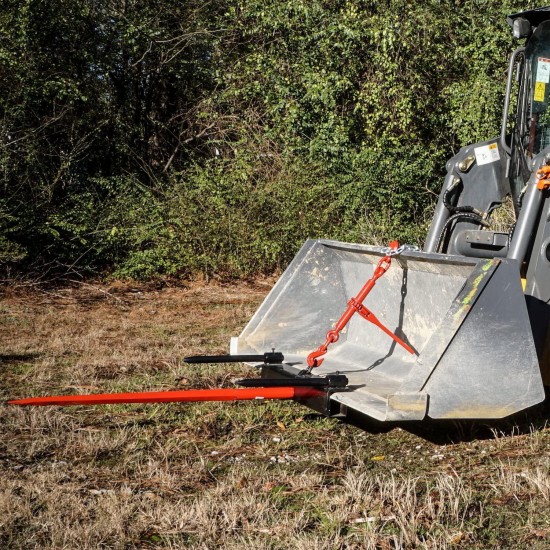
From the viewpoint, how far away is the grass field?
10.7ft

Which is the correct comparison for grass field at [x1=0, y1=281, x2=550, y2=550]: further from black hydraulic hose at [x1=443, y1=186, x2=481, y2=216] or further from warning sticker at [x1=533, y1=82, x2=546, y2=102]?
warning sticker at [x1=533, y1=82, x2=546, y2=102]

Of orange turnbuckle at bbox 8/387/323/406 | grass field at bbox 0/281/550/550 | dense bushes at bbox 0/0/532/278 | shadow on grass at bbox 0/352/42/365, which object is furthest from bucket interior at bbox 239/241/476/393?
dense bushes at bbox 0/0/532/278

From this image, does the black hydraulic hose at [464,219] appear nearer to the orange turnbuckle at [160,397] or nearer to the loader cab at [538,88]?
the loader cab at [538,88]

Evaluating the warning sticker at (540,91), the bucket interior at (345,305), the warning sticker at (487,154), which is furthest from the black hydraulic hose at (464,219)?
the warning sticker at (540,91)

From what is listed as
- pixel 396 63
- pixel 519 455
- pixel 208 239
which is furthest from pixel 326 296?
pixel 396 63

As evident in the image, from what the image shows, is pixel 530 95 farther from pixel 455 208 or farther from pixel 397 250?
pixel 397 250

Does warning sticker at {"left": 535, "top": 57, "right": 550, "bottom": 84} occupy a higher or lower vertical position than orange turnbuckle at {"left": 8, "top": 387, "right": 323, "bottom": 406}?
higher

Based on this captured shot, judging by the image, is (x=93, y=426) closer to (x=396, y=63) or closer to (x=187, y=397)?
(x=187, y=397)

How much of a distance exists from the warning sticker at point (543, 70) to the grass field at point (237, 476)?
2.22m

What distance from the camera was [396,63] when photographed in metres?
13.8

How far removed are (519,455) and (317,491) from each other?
4.02 ft

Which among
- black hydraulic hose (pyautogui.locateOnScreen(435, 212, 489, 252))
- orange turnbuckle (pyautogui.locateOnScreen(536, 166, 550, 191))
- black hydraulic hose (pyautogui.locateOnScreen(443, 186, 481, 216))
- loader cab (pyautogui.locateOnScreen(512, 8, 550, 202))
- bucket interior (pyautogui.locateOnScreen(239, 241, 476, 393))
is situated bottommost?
bucket interior (pyautogui.locateOnScreen(239, 241, 476, 393))

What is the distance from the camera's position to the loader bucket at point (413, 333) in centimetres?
400

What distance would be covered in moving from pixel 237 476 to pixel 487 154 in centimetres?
305
